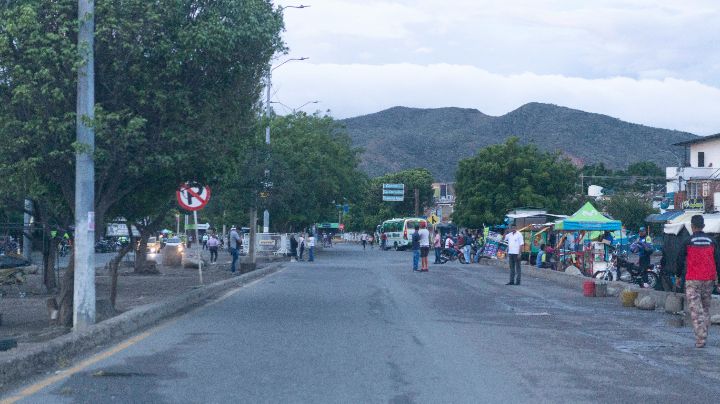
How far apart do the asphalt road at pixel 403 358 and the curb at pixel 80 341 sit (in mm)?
453

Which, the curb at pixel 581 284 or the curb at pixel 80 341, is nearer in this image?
the curb at pixel 80 341

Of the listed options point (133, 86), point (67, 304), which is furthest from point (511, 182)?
point (67, 304)

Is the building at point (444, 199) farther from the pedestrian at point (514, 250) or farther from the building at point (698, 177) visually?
the pedestrian at point (514, 250)

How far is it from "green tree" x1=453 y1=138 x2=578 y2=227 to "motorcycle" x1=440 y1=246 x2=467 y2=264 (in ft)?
59.5

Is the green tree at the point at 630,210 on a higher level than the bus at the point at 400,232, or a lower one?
higher

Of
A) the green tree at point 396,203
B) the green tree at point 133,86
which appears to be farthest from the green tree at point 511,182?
the green tree at point 133,86

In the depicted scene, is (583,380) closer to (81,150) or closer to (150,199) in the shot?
(81,150)

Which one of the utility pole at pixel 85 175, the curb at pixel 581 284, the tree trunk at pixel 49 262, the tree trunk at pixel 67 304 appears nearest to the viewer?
the utility pole at pixel 85 175

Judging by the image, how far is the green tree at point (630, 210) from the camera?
253ft

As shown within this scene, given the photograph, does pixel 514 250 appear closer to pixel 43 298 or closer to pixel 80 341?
pixel 43 298

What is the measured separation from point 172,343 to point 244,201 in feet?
87.2

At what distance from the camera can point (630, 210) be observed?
77.3 meters

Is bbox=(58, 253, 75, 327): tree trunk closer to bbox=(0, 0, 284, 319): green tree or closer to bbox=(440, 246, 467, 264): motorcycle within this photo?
bbox=(0, 0, 284, 319): green tree

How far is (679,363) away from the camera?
11250mm
